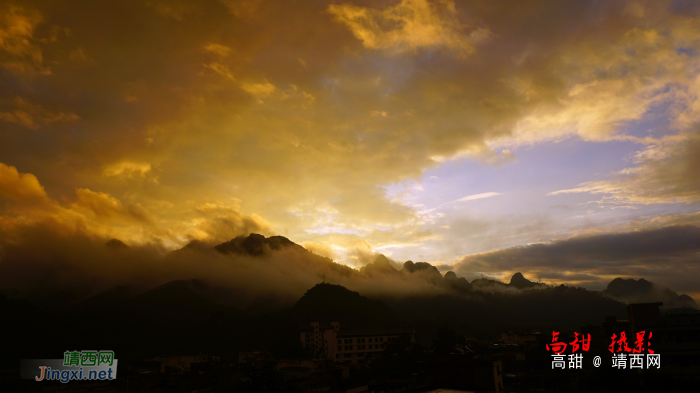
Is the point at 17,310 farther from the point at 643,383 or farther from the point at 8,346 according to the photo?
the point at 643,383

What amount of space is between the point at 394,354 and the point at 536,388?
30.4m

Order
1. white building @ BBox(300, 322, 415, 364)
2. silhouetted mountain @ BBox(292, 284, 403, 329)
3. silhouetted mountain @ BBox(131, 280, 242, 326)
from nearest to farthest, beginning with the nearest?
white building @ BBox(300, 322, 415, 364) → silhouetted mountain @ BBox(292, 284, 403, 329) → silhouetted mountain @ BBox(131, 280, 242, 326)

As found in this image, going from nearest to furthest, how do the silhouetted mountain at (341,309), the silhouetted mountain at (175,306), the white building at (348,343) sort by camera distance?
the white building at (348,343) → the silhouetted mountain at (341,309) → the silhouetted mountain at (175,306)

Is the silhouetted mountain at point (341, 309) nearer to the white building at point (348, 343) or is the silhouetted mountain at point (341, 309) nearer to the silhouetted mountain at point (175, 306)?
the white building at point (348, 343)

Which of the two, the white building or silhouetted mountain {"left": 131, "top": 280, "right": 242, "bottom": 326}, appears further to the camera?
silhouetted mountain {"left": 131, "top": 280, "right": 242, "bottom": 326}

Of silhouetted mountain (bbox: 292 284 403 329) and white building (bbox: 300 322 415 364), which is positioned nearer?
white building (bbox: 300 322 415 364)

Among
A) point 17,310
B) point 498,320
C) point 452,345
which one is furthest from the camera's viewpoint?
point 498,320

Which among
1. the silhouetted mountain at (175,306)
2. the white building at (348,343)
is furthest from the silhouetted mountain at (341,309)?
the silhouetted mountain at (175,306)

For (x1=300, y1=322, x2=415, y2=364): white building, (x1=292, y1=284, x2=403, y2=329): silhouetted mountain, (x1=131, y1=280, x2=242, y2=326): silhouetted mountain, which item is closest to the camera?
(x1=300, y1=322, x2=415, y2=364): white building

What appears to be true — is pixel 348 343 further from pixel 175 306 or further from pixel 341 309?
pixel 175 306

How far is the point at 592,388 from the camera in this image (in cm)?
3934

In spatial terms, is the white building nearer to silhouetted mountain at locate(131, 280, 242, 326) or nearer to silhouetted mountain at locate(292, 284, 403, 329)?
silhouetted mountain at locate(292, 284, 403, 329)

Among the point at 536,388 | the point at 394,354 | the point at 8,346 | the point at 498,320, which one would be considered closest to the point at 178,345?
the point at 8,346

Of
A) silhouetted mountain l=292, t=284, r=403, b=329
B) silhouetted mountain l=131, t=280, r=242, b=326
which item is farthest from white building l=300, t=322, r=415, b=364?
silhouetted mountain l=131, t=280, r=242, b=326
